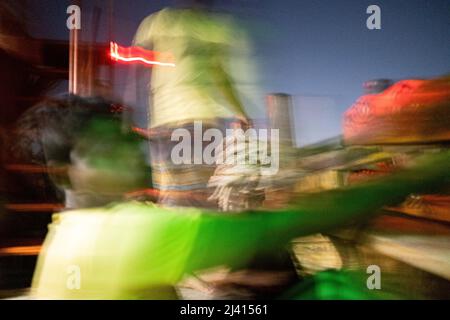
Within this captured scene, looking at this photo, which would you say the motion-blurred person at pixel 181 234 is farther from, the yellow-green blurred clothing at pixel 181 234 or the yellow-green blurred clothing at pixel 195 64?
the yellow-green blurred clothing at pixel 195 64

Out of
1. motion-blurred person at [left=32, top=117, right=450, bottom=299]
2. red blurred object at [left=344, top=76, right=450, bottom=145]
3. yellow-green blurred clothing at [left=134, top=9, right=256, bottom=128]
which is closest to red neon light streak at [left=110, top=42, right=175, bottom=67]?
yellow-green blurred clothing at [left=134, top=9, right=256, bottom=128]

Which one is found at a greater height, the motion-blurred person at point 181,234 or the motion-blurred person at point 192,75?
the motion-blurred person at point 192,75

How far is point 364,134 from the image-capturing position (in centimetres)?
151

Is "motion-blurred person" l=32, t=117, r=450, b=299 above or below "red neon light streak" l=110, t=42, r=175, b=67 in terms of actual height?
below

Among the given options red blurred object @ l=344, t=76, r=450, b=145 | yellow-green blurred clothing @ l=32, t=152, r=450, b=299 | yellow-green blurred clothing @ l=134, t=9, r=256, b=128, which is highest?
yellow-green blurred clothing @ l=134, t=9, r=256, b=128

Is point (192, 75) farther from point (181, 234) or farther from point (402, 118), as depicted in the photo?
point (402, 118)

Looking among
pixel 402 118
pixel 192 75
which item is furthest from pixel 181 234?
pixel 402 118

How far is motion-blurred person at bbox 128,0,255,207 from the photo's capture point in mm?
1528

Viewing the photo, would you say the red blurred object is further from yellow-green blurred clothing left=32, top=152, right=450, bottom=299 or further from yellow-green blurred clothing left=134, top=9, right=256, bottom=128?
yellow-green blurred clothing left=134, top=9, right=256, bottom=128

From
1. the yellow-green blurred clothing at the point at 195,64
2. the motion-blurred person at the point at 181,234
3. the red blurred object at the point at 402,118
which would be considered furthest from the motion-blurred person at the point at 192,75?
the red blurred object at the point at 402,118

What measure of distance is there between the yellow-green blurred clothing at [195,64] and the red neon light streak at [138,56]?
0.02 metres

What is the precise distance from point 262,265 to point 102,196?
0.65 meters

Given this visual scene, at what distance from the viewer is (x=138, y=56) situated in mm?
1544

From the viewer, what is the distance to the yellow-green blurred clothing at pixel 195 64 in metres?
1.53
